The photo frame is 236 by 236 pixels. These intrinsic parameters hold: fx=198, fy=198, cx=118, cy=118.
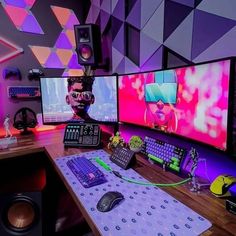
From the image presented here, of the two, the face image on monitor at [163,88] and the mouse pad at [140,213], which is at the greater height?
the face image on monitor at [163,88]

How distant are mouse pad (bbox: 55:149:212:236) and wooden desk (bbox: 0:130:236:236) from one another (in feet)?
0.08

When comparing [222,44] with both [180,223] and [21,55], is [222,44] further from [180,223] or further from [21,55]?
[21,55]

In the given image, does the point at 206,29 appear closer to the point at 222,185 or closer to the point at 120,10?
the point at 222,185

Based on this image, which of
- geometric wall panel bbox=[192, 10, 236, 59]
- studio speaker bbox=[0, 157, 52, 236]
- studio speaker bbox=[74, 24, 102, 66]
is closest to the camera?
geometric wall panel bbox=[192, 10, 236, 59]

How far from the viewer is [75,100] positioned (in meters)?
1.58

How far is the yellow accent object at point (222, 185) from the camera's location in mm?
741

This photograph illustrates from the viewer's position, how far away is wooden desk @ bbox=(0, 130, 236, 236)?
0.63 m

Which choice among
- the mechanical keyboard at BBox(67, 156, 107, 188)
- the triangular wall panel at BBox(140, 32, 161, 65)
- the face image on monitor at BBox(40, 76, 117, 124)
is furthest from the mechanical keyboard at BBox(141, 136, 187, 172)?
the triangular wall panel at BBox(140, 32, 161, 65)

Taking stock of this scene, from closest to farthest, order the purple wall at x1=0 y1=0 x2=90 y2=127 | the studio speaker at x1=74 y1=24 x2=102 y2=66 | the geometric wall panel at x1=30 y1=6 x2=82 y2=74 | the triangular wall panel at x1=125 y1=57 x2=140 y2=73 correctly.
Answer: the triangular wall panel at x1=125 y1=57 x2=140 y2=73 → the studio speaker at x1=74 y1=24 x2=102 y2=66 → the purple wall at x1=0 y1=0 x2=90 y2=127 → the geometric wall panel at x1=30 y1=6 x2=82 y2=74

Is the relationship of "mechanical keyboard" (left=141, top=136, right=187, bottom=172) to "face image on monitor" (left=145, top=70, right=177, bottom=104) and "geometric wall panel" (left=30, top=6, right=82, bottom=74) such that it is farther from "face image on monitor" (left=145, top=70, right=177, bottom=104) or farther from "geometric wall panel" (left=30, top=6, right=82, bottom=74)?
"geometric wall panel" (left=30, top=6, right=82, bottom=74)

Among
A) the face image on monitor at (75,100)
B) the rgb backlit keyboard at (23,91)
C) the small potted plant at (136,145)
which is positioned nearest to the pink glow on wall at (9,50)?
the rgb backlit keyboard at (23,91)

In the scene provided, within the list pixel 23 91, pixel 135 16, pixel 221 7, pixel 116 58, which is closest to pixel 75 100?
pixel 116 58

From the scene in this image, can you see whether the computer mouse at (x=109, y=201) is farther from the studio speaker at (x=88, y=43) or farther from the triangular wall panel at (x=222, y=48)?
the studio speaker at (x=88, y=43)

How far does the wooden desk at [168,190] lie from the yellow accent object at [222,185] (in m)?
0.03
